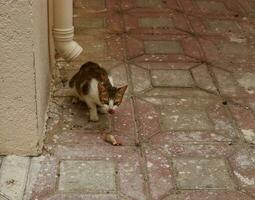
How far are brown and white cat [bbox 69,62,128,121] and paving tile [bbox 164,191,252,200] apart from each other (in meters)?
0.69

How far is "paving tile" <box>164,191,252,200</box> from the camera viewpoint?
2609 millimetres

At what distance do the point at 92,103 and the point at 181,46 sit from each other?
1385 millimetres

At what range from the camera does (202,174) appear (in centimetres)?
278

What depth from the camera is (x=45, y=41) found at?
309cm

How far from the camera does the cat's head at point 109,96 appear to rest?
296 cm

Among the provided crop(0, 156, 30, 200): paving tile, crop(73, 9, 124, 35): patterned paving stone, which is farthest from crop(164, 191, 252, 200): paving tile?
crop(73, 9, 124, 35): patterned paving stone

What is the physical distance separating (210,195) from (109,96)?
83cm

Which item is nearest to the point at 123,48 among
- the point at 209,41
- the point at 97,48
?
the point at 97,48

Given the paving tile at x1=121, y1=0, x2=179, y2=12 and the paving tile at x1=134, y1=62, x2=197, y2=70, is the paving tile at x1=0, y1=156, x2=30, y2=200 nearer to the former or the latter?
the paving tile at x1=134, y1=62, x2=197, y2=70

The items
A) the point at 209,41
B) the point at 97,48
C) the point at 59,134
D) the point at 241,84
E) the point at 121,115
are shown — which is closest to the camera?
the point at 59,134

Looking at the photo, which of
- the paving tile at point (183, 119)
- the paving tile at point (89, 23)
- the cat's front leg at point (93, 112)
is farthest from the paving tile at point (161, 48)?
the cat's front leg at point (93, 112)

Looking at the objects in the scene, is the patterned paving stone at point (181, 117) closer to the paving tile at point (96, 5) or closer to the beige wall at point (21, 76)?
the beige wall at point (21, 76)

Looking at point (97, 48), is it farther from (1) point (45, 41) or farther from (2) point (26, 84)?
(2) point (26, 84)

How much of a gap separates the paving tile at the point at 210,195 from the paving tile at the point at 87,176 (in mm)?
356
